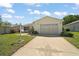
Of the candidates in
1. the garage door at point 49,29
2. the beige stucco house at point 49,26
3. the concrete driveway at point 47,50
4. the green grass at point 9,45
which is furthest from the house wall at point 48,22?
the concrete driveway at point 47,50

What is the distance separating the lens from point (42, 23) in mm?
21859

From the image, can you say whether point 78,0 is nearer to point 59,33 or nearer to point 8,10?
point 8,10

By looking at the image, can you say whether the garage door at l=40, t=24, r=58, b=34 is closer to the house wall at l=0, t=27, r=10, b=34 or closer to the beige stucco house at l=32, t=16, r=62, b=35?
the beige stucco house at l=32, t=16, r=62, b=35

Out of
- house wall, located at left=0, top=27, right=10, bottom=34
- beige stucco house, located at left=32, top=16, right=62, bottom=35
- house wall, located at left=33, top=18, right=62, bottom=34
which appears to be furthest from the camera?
house wall, located at left=0, top=27, right=10, bottom=34

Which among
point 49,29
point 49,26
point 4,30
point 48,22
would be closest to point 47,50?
point 49,29

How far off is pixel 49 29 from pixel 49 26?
1.31 ft

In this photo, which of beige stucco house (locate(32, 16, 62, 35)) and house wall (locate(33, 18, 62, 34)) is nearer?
beige stucco house (locate(32, 16, 62, 35))

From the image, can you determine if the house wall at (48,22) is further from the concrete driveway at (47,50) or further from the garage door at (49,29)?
the concrete driveway at (47,50)

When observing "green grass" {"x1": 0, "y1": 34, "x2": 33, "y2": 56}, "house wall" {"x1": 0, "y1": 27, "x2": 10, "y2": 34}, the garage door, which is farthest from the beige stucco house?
"green grass" {"x1": 0, "y1": 34, "x2": 33, "y2": 56}

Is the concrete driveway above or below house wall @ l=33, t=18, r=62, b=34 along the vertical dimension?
below

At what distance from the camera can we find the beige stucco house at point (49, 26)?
20.9 m

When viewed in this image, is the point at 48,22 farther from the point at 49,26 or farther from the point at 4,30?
the point at 4,30

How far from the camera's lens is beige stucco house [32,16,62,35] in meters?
20.9

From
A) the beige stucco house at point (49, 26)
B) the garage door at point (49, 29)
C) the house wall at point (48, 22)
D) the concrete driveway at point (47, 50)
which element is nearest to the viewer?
the concrete driveway at point (47, 50)
